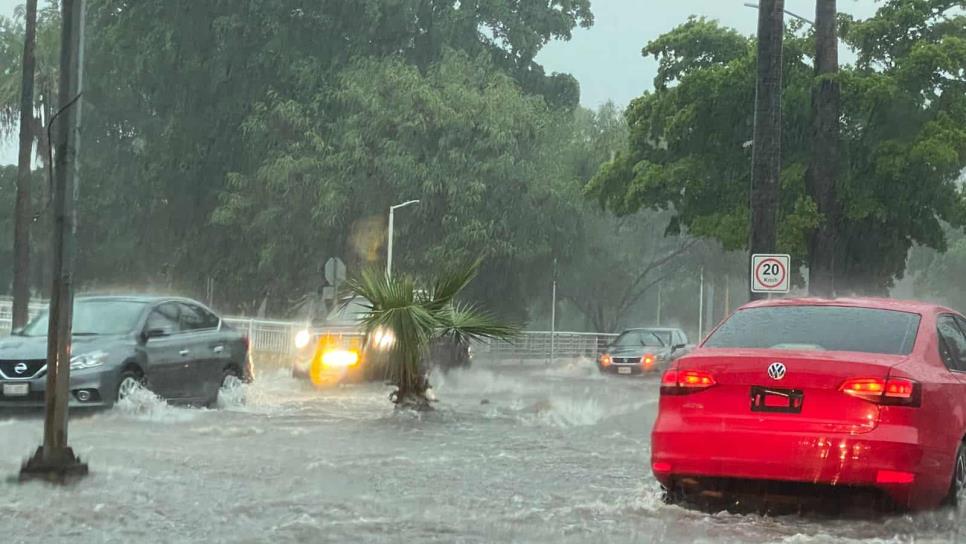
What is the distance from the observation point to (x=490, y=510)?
32.4ft

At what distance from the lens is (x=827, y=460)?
9.09m

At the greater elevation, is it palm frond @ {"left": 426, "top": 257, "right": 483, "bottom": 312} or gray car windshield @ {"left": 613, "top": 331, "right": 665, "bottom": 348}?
palm frond @ {"left": 426, "top": 257, "right": 483, "bottom": 312}

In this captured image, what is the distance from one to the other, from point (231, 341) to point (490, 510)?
10590 millimetres

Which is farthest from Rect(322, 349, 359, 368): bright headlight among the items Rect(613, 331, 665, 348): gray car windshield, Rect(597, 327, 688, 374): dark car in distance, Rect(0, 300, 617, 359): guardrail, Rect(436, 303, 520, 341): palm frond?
Rect(613, 331, 665, 348): gray car windshield

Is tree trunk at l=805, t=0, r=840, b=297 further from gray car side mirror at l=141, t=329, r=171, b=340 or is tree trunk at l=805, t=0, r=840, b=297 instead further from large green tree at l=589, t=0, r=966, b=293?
gray car side mirror at l=141, t=329, r=171, b=340

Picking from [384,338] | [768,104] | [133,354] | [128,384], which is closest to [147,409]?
[128,384]

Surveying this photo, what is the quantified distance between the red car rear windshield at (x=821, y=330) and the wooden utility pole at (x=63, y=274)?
483 centimetres

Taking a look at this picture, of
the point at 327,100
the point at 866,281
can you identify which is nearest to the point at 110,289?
the point at 327,100

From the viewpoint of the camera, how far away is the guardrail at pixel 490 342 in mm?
38719

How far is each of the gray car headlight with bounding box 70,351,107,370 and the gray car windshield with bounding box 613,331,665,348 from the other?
72.8 ft

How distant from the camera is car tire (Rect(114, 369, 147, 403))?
16984 mm

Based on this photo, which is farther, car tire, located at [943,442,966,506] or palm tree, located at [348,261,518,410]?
palm tree, located at [348,261,518,410]

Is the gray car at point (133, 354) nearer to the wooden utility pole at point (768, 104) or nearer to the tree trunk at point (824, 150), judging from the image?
the wooden utility pole at point (768, 104)

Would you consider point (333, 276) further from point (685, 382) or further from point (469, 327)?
point (685, 382)
